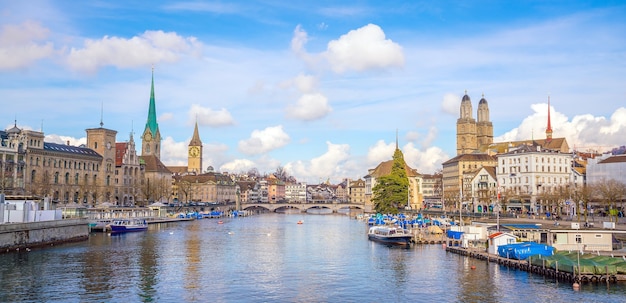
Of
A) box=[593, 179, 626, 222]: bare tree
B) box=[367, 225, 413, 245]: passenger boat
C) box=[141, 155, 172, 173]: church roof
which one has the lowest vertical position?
box=[367, 225, 413, 245]: passenger boat

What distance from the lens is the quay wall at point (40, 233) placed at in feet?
203

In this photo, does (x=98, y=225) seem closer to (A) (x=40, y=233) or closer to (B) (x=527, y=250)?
(A) (x=40, y=233)

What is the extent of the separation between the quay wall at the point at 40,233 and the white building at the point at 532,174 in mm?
82095

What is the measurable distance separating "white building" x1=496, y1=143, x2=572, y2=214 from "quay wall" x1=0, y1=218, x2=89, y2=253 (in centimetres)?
8209

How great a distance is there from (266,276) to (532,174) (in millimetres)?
92131

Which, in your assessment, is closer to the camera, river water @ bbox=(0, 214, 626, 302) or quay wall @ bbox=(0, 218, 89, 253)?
river water @ bbox=(0, 214, 626, 302)

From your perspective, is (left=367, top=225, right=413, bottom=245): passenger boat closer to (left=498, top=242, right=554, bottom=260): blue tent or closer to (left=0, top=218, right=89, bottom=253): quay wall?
(left=498, top=242, right=554, bottom=260): blue tent

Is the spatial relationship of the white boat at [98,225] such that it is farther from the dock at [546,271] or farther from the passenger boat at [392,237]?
the dock at [546,271]

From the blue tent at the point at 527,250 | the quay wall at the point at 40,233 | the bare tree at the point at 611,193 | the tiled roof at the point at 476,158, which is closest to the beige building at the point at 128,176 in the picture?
the quay wall at the point at 40,233

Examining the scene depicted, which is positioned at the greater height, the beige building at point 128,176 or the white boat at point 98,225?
the beige building at point 128,176

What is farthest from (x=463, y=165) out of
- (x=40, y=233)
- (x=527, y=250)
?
(x=40, y=233)

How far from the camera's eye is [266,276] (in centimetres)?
5084

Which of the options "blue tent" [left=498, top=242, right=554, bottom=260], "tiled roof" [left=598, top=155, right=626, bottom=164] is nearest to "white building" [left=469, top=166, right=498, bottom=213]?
"tiled roof" [left=598, top=155, right=626, bottom=164]

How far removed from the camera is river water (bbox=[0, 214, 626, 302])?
1636 inches
